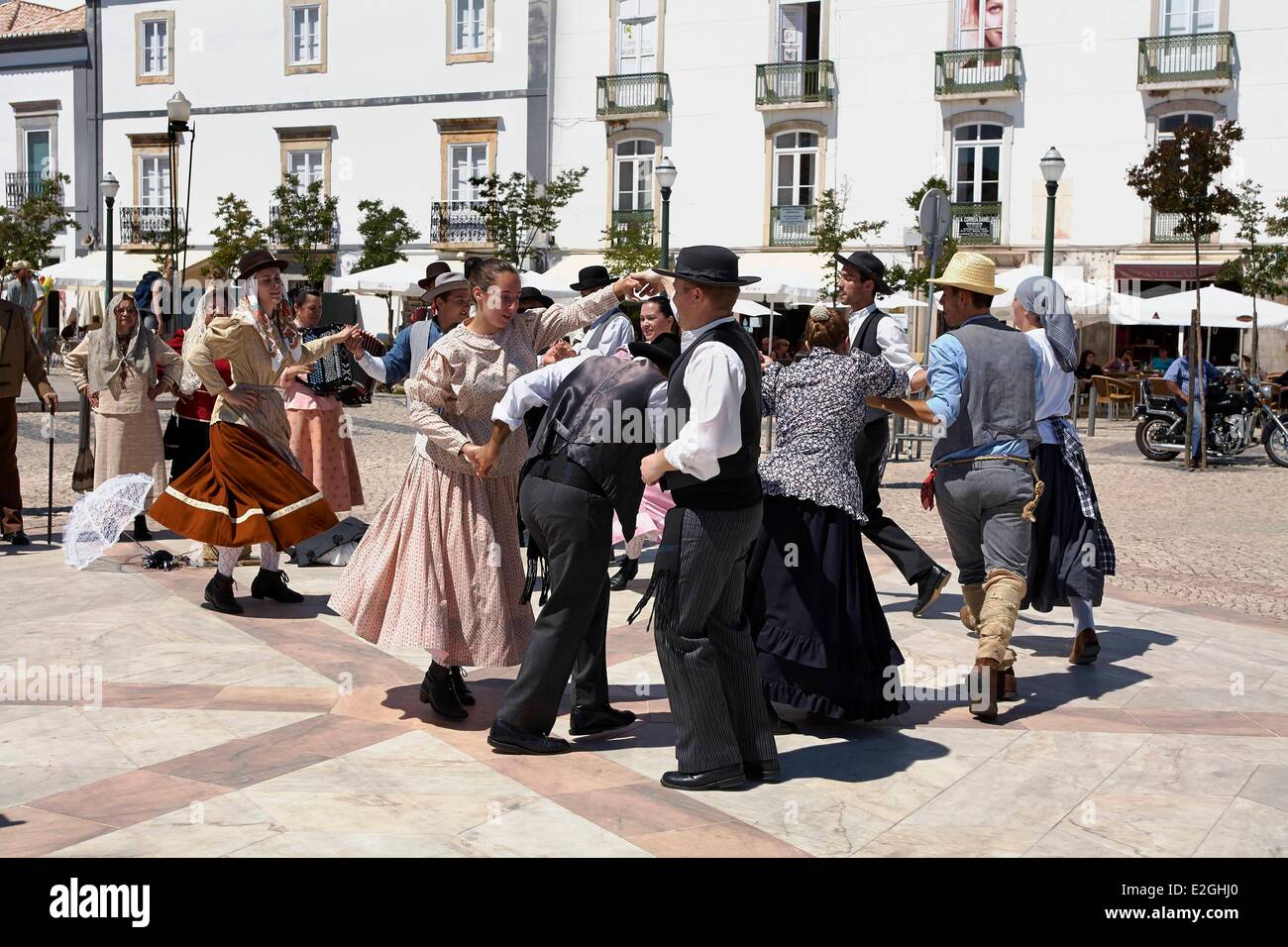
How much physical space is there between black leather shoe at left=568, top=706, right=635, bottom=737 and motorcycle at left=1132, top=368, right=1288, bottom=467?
13820mm

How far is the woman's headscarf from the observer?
643cm

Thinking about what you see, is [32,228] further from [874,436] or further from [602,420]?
[602,420]

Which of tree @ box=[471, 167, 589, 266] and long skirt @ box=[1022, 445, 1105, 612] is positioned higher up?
tree @ box=[471, 167, 589, 266]

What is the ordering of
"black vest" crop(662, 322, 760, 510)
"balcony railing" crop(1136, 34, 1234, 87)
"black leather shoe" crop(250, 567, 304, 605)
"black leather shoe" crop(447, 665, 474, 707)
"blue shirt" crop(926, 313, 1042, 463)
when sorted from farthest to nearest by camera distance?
"balcony railing" crop(1136, 34, 1234, 87) → "black leather shoe" crop(250, 567, 304, 605) → "blue shirt" crop(926, 313, 1042, 463) → "black leather shoe" crop(447, 665, 474, 707) → "black vest" crop(662, 322, 760, 510)

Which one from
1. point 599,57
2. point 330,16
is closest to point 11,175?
point 330,16

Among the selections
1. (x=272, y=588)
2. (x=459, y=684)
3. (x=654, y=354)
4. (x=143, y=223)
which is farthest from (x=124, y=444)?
(x=143, y=223)

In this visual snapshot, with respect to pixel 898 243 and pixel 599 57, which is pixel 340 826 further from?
pixel 599 57

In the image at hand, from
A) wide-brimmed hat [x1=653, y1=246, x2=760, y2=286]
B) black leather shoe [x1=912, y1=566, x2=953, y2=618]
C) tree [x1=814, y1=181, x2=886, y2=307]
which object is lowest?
black leather shoe [x1=912, y1=566, x2=953, y2=618]

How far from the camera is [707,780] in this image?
15.5ft

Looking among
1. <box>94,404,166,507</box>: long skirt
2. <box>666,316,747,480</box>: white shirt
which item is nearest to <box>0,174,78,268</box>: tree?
<box>94,404,166,507</box>: long skirt

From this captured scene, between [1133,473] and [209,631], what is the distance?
40.3ft

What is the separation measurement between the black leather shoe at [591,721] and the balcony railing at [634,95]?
30280 mm

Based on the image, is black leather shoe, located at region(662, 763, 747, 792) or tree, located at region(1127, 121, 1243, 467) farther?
tree, located at region(1127, 121, 1243, 467)

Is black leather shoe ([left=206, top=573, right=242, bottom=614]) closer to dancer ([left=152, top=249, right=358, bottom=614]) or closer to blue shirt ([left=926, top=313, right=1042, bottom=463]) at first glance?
dancer ([left=152, top=249, right=358, bottom=614])
